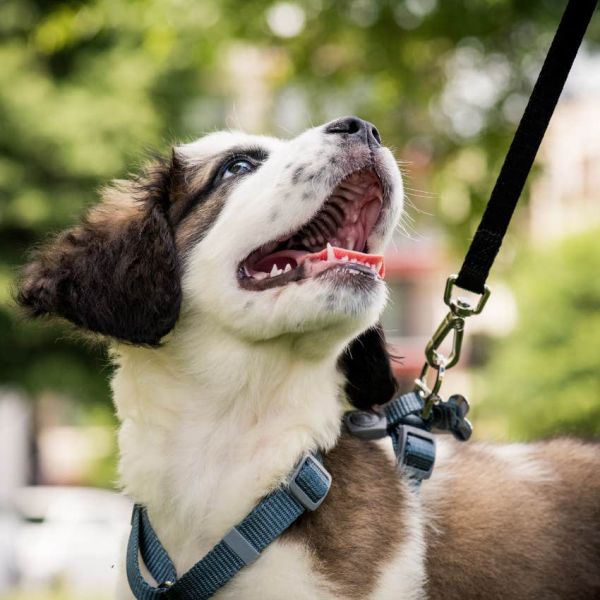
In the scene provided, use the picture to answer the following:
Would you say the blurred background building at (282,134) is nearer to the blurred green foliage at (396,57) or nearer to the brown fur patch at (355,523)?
the blurred green foliage at (396,57)

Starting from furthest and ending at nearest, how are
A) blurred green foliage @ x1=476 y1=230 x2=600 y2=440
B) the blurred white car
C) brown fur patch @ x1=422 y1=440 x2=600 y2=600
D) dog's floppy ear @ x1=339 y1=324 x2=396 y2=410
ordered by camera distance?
1. blurred green foliage @ x1=476 y1=230 x2=600 y2=440
2. the blurred white car
3. dog's floppy ear @ x1=339 y1=324 x2=396 y2=410
4. brown fur patch @ x1=422 y1=440 x2=600 y2=600

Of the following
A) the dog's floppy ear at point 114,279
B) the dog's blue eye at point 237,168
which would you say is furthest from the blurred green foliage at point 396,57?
the dog's floppy ear at point 114,279

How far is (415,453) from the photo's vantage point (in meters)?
3.42

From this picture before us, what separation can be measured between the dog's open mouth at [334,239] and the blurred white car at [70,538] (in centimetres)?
1395

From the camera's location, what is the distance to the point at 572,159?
1458 inches

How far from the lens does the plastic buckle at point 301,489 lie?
3092mm

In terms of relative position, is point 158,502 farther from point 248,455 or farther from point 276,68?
point 276,68

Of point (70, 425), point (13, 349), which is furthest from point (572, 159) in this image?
point (13, 349)

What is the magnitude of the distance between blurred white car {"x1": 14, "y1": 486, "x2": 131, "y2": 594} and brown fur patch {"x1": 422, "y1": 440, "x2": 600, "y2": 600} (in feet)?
45.1

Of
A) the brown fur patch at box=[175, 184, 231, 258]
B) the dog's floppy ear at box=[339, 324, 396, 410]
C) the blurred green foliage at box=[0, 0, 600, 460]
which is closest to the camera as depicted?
the brown fur patch at box=[175, 184, 231, 258]

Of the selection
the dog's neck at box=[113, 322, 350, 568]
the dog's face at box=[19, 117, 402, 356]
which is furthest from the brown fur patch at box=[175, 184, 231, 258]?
the dog's neck at box=[113, 322, 350, 568]

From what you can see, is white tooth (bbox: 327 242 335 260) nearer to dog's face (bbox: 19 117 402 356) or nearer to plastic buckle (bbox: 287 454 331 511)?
dog's face (bbox: 19 117 402 356)

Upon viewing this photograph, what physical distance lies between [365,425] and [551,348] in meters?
20.8

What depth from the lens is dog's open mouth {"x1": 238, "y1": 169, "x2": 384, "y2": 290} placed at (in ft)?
11.0
